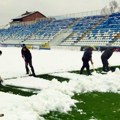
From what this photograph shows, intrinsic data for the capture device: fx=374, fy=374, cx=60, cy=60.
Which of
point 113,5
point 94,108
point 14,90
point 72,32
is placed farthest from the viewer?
point 113,5

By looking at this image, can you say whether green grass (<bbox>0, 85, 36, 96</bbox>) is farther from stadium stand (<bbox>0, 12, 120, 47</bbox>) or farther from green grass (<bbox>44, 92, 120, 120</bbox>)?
stadium stand (<bbox>0, 12, 120, 47</bbox>)

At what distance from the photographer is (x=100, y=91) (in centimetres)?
1294

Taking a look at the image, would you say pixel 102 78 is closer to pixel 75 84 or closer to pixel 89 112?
pixel 75 84

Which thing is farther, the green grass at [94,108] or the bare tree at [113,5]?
the bare tree at [113,5]

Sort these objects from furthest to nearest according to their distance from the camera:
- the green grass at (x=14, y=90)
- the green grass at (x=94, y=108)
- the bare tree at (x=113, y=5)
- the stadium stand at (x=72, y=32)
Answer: the bare tree at (x=113, y=5), the stadium stand at (x=72, y=32), the green grass at (x=14, y=90), the green grass at (x=94, y=108)

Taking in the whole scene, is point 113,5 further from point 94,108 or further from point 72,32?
point 94,108

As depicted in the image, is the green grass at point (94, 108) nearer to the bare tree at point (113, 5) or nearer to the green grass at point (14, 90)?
the green grass at point (14, 90)

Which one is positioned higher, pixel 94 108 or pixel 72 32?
pixel 72 32

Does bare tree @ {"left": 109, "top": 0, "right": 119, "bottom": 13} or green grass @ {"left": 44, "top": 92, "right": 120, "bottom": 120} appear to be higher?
bare tree @ {"left": 109, "top": 0, "right": 119, "bottom": 13}

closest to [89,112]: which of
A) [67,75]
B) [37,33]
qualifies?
[67,75]

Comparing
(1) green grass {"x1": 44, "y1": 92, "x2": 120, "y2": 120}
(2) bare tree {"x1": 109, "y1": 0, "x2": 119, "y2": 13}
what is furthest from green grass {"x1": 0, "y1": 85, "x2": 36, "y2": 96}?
(2) bare tree {"x1": 109, "y1": 0, "x2": 119, "y2": 13}

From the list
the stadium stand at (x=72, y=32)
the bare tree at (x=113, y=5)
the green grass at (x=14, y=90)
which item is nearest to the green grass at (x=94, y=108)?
the green grass at (x=14, y=90)

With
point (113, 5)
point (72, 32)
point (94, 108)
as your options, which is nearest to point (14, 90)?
point (94, 108)

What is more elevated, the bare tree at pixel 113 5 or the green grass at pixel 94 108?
the bare tree at pixel 113 5
